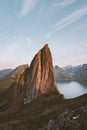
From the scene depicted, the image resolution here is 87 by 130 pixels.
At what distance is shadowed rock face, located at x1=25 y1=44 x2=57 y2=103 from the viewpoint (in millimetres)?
92000

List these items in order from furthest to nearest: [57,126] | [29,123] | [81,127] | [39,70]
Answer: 1. [39,70]
2. [29,123]
3. [57,126]
4. [81,127]

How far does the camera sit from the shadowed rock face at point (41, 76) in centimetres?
9200

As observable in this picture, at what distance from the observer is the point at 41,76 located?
95938mm

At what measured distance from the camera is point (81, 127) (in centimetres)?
3462

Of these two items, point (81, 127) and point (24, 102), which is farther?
point (24, 102)

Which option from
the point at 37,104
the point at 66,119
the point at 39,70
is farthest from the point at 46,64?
the point at 66,119

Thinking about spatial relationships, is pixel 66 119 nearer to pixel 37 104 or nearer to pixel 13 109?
pixel 37 104

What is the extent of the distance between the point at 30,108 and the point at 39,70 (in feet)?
73.6

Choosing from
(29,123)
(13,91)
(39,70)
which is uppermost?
(39,70)

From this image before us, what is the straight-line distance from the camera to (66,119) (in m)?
38.4

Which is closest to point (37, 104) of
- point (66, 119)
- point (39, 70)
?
point (39, 70)

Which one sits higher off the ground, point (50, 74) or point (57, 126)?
point (50, 74)

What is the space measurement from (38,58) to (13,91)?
707 inches

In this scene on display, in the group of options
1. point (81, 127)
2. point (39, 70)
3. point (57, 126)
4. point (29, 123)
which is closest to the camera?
point (81, 127)
